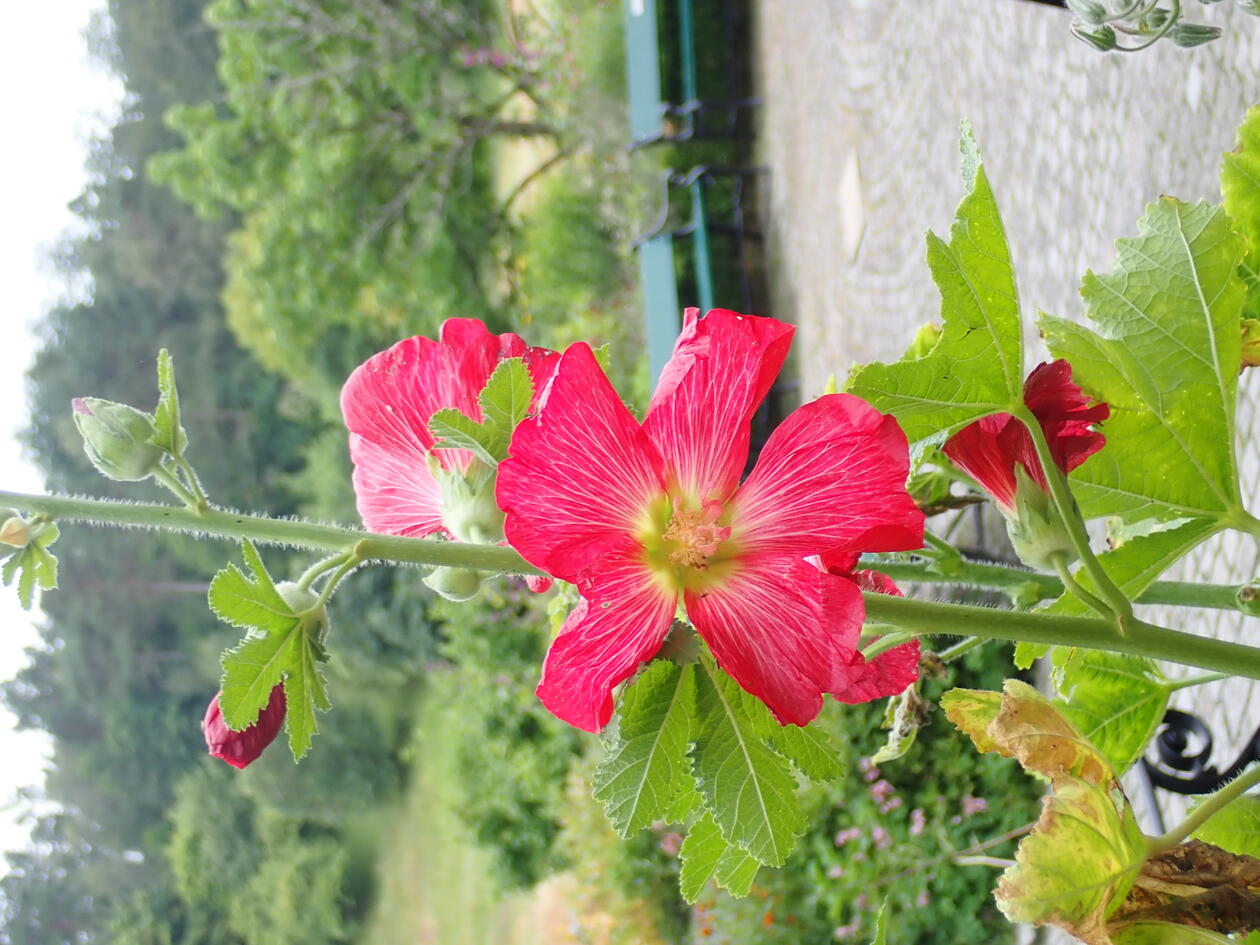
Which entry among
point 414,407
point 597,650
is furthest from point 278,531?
point 597,650

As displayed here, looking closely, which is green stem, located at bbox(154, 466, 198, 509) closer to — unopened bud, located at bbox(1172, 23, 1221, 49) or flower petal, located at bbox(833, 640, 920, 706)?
flower petal, located at bbox(833, 640, 920, 706)

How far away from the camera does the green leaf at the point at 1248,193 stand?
87 cm

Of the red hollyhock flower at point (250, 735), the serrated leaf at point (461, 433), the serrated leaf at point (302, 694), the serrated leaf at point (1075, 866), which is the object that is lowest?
the serrated leaf at point (1075, 866)

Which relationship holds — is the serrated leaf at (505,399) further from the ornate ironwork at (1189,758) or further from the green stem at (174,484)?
the ornate ironwork at (1189,758)

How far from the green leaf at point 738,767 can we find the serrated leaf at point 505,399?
211 mm

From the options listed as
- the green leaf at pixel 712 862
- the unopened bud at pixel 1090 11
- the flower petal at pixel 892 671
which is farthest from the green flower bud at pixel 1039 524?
the unopened bud at pixel 1090 11

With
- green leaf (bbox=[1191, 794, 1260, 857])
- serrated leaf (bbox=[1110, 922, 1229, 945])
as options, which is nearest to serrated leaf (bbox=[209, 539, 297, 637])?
serrated leaf (bbox=[1110, 922, 1229, 945])

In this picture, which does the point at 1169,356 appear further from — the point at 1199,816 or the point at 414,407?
the point at 414,407

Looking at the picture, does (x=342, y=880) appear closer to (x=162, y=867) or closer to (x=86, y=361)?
(x=162, y=867)

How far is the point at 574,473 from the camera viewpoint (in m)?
0.64

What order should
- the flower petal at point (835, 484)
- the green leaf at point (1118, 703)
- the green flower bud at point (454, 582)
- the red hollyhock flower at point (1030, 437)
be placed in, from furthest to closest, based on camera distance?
the green leaf at point (1118, 703)
the green flower bud at point (454, 582)
the red hollyhock flower at point (1030, 437)
the flower petal at point (835, 484)

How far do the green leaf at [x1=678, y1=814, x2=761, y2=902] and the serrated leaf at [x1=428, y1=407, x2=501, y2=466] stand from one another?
348 millimetres

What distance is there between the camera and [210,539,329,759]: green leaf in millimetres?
719

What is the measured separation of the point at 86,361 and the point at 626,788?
1669 cm
